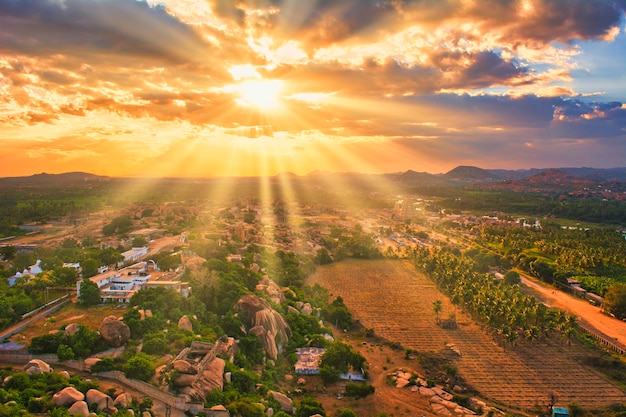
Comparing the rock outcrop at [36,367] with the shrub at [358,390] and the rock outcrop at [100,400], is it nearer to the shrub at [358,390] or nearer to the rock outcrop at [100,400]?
the rock outcrop at [100,400]

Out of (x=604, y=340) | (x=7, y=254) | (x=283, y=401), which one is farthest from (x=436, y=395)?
(x=7, y=254)

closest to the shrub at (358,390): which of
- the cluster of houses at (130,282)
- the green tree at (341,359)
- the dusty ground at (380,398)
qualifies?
the dusty ground at (380,398)

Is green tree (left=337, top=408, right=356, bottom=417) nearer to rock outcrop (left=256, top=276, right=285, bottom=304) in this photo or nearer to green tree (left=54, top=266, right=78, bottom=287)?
rock outcrop (left=256, top=276, right=285, bottom=304)

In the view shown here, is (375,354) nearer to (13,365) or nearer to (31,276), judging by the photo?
(13,365)

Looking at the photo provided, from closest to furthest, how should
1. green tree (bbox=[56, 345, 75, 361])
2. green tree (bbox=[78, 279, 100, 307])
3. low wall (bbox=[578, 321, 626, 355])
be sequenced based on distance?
green tree (bbox=[56, 345, 75, 361]) < green tree (bbox=[78, 279, 100, 307]) < low wall (bbox=[578, 321, 626, 355])

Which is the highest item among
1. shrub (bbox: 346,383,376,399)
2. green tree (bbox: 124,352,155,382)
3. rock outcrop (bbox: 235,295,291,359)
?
green tree (bbox: 124,352,155,382)

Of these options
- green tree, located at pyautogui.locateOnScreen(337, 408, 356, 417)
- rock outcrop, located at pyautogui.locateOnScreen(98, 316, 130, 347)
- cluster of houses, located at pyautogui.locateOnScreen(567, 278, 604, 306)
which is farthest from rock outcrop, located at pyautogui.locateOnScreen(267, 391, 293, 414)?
cluster of houses, located at pyautogui.locateOnScreen(567, 278, 604, 306)

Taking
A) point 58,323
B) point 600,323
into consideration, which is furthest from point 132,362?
point 600,323

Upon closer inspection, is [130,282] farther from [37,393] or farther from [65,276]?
[37,393]
